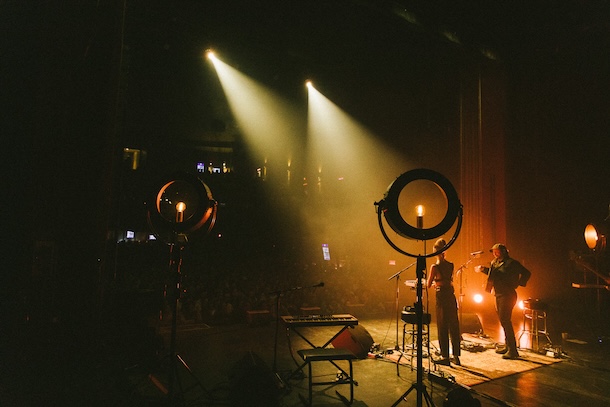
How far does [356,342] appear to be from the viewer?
6.35 m

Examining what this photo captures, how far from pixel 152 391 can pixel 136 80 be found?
1412 centimetres

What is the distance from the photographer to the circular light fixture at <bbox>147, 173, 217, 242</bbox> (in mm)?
3590

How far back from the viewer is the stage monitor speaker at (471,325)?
7.98m

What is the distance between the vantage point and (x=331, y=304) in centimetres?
1056

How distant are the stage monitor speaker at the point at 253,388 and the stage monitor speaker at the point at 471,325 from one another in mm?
5200

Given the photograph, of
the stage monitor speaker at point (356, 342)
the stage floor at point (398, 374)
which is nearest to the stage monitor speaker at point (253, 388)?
the stage floor at point (398, 374)

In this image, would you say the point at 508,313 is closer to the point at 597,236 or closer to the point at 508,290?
the point at 508,290

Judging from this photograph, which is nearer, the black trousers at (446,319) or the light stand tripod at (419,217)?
the light stand tripod at (419,217)

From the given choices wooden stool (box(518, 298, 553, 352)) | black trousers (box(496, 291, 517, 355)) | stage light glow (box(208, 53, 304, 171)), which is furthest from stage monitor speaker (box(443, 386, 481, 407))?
stage light glow (box(208, 53, 304, 171))

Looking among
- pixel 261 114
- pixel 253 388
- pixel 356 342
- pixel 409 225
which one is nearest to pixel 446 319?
pixel 356 342

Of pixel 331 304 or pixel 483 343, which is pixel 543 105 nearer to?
pixel 483 343

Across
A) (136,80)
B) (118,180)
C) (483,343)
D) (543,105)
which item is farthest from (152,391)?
(136,80)

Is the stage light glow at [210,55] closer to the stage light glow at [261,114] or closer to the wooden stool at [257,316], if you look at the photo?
the stage light glow at [261,114]

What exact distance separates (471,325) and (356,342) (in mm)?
3167
